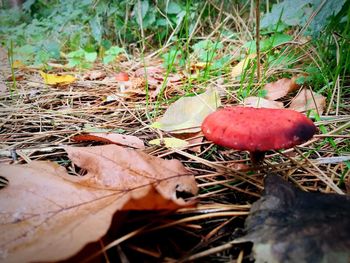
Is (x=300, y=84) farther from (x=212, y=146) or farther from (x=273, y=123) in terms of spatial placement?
(x=273, y=123)

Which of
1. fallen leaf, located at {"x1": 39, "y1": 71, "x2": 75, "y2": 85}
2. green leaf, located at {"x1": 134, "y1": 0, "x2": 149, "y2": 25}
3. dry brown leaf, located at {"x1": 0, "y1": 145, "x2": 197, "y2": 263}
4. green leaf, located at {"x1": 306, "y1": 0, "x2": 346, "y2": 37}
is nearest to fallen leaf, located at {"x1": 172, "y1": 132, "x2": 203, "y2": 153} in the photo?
dry brown leaf, located at {"x1": 0, "y1": 145, "x2": 197, "y2": 263}

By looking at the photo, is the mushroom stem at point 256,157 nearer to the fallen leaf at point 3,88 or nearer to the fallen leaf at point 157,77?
the fallen leaf at point 157,77

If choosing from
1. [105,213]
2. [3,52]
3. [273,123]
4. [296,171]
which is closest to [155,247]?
[105,213]

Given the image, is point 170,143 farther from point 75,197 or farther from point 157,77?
point 157,77

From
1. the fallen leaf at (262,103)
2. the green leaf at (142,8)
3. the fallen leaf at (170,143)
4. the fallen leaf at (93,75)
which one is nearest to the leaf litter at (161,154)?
the fallen leaf at (170,143)

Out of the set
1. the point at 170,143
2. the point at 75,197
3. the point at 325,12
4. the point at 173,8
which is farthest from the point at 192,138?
the point at 173,8

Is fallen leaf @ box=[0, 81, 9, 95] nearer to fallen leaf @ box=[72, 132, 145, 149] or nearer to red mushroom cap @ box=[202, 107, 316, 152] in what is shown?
fallen leaf @ box=[72, 132, 145, 149]
